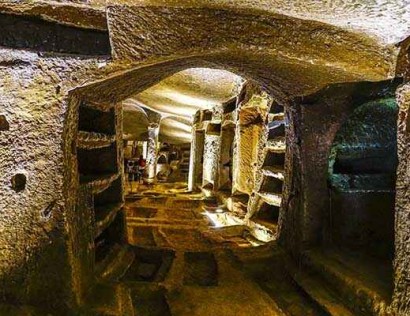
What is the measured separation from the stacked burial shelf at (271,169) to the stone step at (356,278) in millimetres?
1623

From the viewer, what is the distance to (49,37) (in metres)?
1.83

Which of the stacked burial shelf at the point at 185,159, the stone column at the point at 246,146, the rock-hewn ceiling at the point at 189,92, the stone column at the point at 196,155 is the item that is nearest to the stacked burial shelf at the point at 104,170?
the rock-hewn ceiling at the point at 189,92

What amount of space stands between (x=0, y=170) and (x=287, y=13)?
169 cm

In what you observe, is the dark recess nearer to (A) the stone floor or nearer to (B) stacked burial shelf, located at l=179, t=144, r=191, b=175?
(A) the stone floor

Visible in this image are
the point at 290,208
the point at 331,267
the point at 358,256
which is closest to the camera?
the point at 331,267

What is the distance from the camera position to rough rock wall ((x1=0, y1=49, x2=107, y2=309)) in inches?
69.1

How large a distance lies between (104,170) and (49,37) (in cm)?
130

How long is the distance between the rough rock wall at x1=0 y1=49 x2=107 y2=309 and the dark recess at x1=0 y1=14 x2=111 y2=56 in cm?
10

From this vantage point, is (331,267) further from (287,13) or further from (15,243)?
(15,243)

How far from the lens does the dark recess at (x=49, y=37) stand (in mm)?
1748

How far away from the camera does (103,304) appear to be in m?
1.97

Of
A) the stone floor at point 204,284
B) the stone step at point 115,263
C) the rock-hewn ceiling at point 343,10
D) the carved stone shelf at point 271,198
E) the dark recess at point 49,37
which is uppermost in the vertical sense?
the rock-hewn ceiling at point 343,10

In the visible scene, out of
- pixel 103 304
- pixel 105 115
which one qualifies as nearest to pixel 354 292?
pixel 103 304

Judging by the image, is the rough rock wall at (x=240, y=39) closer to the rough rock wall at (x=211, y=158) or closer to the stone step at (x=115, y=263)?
the stone step at (x=115, y=263)
